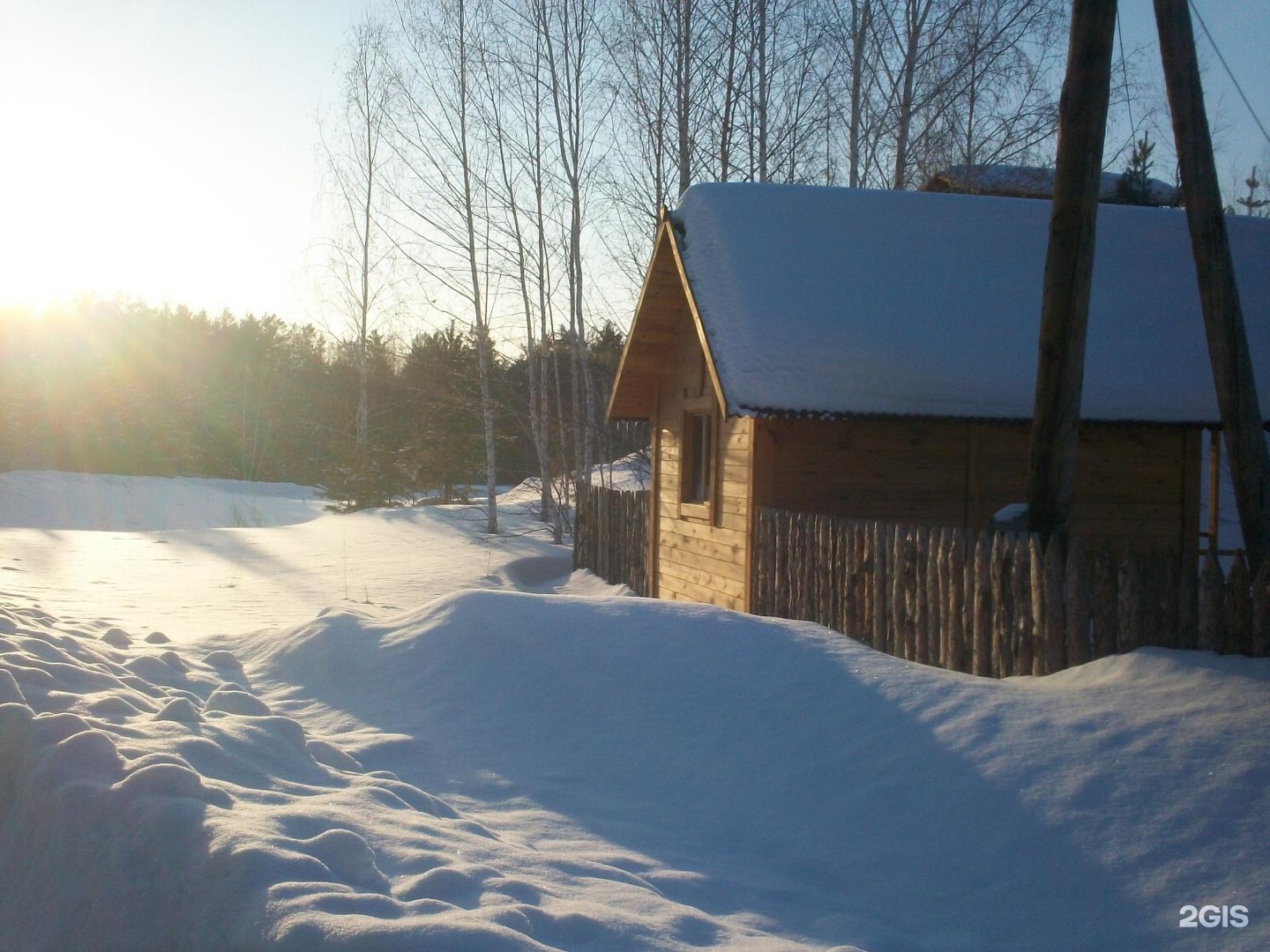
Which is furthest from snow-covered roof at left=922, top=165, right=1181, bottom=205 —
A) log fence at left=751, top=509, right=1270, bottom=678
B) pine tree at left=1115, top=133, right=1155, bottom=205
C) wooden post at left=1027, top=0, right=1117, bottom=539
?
log fence at left=751, top=509, right=1270, bottom=678

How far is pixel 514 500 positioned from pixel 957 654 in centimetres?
2531

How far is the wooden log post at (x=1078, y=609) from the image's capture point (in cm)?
644

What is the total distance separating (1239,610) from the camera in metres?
5.89

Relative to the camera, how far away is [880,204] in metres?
14.0

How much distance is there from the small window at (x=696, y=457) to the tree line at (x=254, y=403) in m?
8.26

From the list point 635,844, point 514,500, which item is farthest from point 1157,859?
point 514,500

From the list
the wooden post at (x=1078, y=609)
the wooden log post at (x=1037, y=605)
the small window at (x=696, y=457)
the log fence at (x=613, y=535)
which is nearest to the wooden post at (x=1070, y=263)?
the wooden log post at (x=1037, y=605)

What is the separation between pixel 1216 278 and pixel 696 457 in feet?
25.9

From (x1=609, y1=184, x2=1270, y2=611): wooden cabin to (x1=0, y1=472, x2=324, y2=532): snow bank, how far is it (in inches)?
826

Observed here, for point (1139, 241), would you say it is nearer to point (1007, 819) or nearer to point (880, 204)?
point (880, 204)

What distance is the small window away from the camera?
1397 centimetres

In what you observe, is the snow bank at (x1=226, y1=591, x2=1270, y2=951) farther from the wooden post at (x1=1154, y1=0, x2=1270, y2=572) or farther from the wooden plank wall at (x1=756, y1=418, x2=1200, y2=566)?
the wooden plank wall at (x1=756, y1=418, x2=1200, y2=566)

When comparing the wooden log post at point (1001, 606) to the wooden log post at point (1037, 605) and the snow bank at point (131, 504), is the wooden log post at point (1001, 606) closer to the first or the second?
the wooden log post at point (1037, 605)

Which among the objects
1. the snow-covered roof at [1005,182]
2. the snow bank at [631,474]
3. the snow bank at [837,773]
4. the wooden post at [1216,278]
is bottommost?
the snow bank at [837,773]
